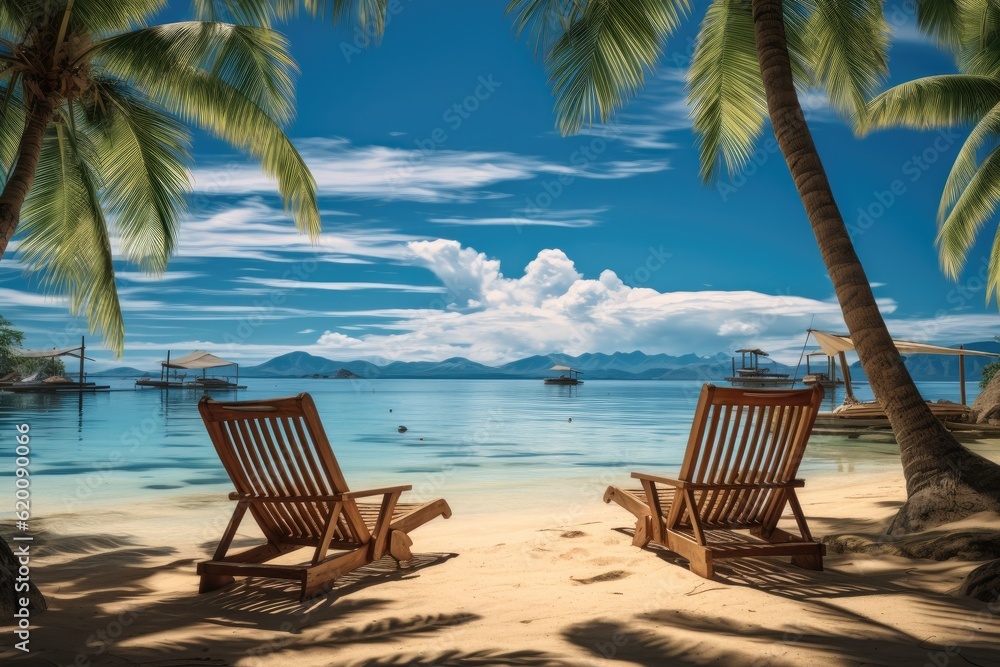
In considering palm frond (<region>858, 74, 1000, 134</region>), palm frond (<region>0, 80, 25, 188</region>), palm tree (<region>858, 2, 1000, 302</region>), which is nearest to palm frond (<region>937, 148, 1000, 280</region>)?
palm tree (<region>858, 2, 1000, 302</region>)

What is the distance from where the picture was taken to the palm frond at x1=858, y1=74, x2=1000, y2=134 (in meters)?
11.6

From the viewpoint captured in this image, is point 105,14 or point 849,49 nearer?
point 105,14

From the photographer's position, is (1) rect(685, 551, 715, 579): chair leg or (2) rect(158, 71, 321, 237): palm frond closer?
(1) rect(685, 551, 715, 579): chair leg

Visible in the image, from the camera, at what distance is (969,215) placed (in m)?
13.8

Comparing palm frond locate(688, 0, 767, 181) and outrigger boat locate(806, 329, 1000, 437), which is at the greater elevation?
palm frond locate(688, 0, 767, 181)

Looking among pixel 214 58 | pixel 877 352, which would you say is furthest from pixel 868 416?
pixel 214 58

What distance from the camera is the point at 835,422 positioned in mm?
19297

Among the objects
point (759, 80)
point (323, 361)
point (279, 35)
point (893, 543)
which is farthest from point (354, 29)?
point (323, 361)

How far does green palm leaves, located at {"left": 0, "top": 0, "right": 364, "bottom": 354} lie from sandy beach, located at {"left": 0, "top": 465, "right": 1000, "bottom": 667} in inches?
203

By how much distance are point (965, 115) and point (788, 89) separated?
942 cm

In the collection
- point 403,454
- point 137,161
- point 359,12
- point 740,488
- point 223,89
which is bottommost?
point 403,454

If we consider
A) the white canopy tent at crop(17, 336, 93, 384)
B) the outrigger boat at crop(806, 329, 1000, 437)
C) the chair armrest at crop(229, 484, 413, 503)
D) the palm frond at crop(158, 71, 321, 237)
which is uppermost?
the palm frond at crop(158, 71, 321, 237)

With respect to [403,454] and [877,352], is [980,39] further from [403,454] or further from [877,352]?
[403,454]

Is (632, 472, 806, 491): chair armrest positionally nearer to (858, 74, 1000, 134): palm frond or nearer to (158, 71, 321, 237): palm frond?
(158, 71, 321, 237): palm frond
